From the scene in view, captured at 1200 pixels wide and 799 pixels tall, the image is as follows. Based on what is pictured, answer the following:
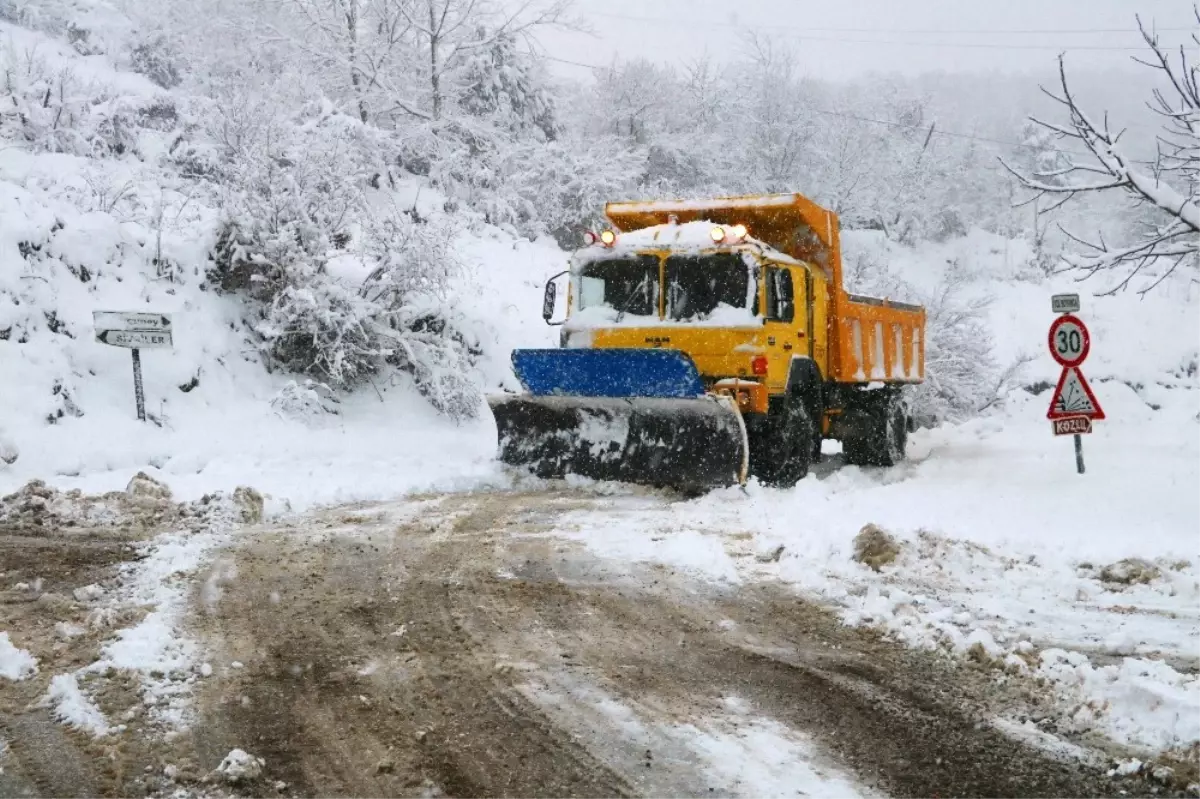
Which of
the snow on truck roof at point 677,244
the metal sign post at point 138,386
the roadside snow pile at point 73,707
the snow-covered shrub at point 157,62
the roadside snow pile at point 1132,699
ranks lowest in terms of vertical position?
the roadside snow pile at point 1132,699

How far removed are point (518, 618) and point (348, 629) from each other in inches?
35.0

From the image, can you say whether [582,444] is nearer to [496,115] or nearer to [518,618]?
[518,618]

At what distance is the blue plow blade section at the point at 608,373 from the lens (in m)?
8.89

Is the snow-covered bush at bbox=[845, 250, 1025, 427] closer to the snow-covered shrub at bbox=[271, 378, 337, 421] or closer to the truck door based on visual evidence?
the truck door

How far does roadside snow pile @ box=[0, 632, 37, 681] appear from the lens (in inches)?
162

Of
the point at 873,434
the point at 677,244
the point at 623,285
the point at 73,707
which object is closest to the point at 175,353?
the point at 623,285

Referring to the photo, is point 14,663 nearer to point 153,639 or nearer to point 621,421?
point 153,639

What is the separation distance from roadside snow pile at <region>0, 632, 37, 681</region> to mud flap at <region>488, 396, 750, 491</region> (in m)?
5.89

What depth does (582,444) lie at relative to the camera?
32.4 feet

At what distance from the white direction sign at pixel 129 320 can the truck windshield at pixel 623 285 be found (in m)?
4.82

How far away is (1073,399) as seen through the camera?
31.0 feet

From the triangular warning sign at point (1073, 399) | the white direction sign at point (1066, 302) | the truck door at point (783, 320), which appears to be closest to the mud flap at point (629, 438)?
the truck door at point (783, 320)

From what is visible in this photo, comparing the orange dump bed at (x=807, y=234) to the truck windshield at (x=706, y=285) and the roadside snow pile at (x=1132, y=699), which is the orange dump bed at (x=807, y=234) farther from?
the roadside snow pile at (x=1132, y=699)

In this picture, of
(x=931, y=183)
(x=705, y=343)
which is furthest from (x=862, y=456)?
(x=931, y=183)
